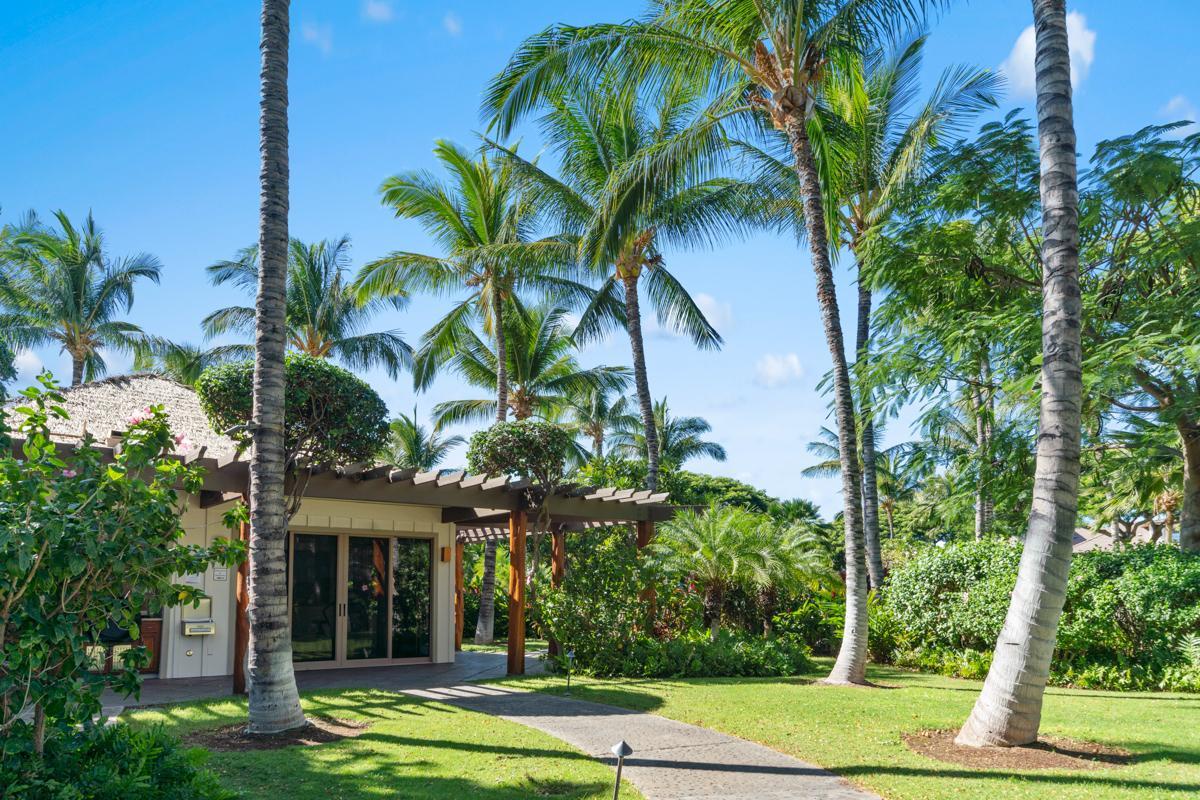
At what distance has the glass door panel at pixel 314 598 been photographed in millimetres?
13812

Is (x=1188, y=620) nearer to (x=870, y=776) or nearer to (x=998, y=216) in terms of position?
(x=998, y=216)

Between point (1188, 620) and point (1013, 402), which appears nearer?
point (1188, 620)

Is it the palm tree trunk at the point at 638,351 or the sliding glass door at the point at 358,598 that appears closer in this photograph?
the sliding glass door at the point at 358,598

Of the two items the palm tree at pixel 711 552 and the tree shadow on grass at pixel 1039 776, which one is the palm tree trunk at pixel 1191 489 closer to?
the palm tree at pixel 711 552

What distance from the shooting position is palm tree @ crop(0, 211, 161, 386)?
2834 centimetres

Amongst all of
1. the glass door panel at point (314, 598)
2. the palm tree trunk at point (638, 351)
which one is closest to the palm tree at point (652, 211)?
the palm tree trunk at point (638, 351)

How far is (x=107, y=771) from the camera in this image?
15.4 ft

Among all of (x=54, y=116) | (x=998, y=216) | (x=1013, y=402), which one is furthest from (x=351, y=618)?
(x=998, y=216)

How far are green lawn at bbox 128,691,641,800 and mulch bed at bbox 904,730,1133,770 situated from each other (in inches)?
113

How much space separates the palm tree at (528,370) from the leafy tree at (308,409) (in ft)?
34.1

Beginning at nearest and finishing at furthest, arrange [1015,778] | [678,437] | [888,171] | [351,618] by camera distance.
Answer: [1015,778], [351,618], [888,171], [678,437]

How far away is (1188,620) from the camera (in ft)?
38.3

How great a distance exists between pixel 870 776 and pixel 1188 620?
25.0 ft

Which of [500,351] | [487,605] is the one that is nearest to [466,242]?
[500,351]
